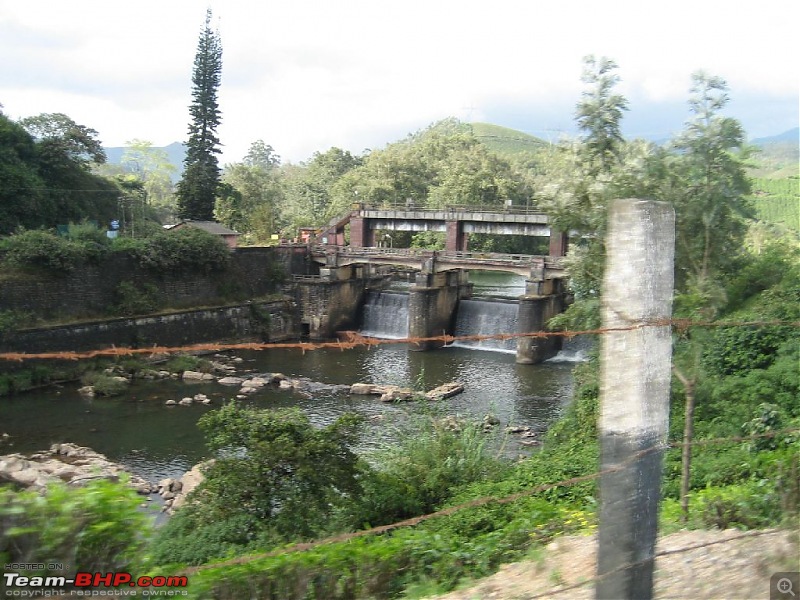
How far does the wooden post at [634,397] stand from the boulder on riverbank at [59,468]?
1116cm

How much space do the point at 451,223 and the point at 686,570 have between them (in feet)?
90.6

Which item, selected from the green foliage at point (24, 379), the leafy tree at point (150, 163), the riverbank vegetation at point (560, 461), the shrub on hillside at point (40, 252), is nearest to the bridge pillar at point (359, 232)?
the shrub on hillside at point (40, 252)

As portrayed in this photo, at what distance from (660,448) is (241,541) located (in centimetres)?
564

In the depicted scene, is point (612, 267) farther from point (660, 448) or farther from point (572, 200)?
point (572, 200)

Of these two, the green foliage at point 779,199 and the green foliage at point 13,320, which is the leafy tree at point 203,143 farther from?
the green foliage at point 779,199

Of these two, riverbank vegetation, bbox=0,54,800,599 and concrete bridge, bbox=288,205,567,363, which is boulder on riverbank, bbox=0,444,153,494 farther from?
concrete bridge, bbox=288,205,567,363

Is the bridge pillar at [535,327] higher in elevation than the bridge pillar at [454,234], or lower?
lower

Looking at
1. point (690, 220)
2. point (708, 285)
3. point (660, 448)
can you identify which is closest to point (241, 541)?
point (660, 448)

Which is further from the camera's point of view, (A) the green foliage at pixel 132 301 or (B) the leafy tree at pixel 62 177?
(B) the leafy tree at pixel 62 177

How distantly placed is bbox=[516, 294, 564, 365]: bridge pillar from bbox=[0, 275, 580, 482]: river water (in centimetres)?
45

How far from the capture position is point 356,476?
8453mm

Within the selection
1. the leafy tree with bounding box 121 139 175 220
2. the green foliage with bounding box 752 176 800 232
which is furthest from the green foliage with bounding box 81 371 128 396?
the leafy tree with bounding box 121 139 175 220

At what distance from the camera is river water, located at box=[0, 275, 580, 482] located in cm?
1541

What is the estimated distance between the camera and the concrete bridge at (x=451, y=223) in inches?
1137
